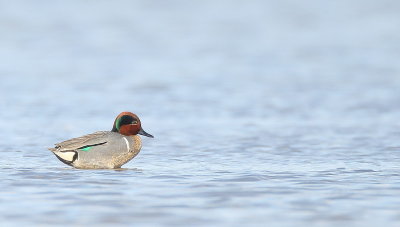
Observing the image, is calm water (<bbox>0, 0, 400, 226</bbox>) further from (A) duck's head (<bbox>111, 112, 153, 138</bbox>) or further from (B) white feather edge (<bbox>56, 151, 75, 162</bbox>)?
(A) duck's head (<bbox>111, 112, 153, 138</bbox>)

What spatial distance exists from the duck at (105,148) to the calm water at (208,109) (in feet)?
0.63

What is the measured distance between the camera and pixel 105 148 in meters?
10.6

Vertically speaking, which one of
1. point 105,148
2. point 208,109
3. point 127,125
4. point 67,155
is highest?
point 208,109

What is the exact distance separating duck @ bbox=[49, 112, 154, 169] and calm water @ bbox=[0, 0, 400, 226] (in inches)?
7.5

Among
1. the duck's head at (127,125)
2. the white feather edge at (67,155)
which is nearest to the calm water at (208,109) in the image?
the white feather edge at (67,155)

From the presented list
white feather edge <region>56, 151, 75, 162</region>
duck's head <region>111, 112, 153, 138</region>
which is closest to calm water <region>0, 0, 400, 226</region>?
white feather edge <region>56, 151, 75, 162</region>

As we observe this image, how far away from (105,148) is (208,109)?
5038mm

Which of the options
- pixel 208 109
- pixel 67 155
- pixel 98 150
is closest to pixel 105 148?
pixel 98 150

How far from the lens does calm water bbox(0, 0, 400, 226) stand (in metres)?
8.12

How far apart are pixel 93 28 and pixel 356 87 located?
11849mm

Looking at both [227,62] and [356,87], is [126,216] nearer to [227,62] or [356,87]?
[356,87]

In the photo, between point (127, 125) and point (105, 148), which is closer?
point (105, 148)

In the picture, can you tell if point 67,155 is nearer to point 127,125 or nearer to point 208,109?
point 127,125

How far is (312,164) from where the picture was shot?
419 inches
